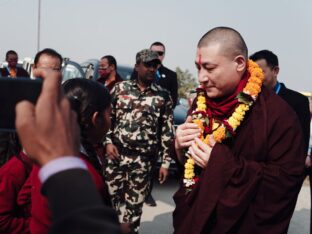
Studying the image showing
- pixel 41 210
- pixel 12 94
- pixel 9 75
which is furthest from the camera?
pixel 9 75

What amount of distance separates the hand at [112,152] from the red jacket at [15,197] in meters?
2.29

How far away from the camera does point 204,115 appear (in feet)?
9.61

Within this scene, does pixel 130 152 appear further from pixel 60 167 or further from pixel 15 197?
pixel 60 167

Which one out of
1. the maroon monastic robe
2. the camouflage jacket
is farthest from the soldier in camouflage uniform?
the maroon monastic robe

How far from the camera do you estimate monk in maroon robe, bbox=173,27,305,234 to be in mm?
2477

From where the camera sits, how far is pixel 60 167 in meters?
0.92

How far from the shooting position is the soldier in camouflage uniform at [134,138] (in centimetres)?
473

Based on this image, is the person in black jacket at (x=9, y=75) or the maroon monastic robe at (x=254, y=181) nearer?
the maroon monastic robe at (x=254, y=181)

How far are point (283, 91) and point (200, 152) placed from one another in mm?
2394

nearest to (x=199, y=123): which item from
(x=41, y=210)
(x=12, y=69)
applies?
(x=41, y=210)

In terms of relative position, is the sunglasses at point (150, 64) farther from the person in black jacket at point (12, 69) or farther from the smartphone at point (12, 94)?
the person in black jacket at point (12, 69)

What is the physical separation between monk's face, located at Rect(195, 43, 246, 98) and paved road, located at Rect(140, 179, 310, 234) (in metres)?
3.13

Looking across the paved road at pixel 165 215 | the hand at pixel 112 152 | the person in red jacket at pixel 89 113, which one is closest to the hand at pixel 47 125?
→ the person in red jacket at pixel 89 113

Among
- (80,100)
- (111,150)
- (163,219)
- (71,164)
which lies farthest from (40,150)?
(163,219)
